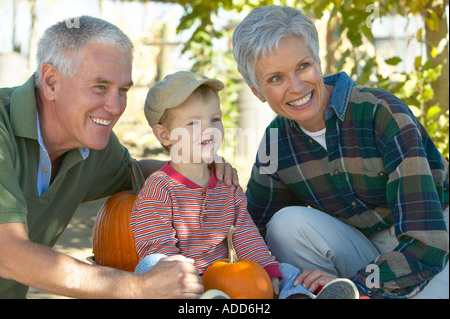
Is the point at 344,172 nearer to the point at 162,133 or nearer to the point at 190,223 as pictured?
the point at 190,223

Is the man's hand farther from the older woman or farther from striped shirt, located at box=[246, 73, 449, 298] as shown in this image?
striped shirt, located at box=[246, 73, 449, 298]

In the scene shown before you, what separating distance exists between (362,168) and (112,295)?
1.32m

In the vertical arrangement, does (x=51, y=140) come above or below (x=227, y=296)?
above

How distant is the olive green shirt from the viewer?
2.20 metres

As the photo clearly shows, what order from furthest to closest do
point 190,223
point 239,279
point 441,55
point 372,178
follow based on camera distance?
point 441,55, point 372,178, point 190,223, point 239,279

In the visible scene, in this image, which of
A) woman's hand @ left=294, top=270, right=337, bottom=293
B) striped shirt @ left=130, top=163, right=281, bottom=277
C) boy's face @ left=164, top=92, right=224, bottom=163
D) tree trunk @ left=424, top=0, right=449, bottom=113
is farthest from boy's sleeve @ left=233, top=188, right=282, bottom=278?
tree trunk @ left=424, top=0, right=449, bottom=113

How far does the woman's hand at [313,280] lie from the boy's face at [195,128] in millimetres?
705

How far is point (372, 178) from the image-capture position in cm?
263

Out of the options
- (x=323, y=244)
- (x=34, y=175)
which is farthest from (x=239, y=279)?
(x=34, y=175)

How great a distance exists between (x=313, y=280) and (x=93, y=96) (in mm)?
1262

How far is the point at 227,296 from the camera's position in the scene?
2006mm
